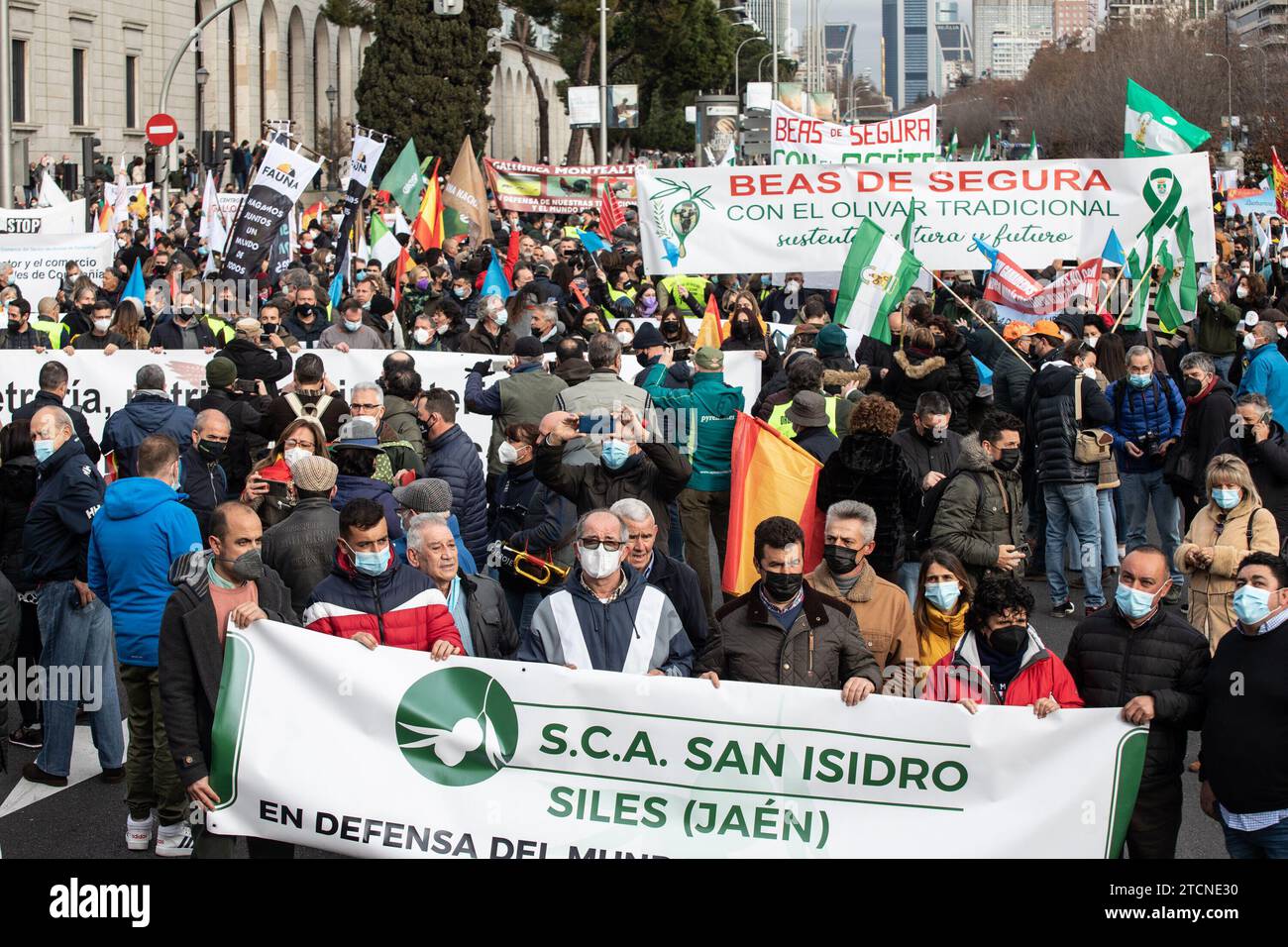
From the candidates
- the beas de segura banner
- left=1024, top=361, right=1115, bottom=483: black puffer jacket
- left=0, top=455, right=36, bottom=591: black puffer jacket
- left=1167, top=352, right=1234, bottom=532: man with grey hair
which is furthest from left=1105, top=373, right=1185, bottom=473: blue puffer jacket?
left=0, top=455, right=36, bottom=591: black puffer jacket

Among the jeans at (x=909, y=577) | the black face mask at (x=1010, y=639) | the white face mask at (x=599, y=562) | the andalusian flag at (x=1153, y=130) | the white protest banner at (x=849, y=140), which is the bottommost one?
the jeans at (x=909, y=577)

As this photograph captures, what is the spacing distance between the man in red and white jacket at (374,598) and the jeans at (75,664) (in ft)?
7.87

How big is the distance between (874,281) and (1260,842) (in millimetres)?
7653

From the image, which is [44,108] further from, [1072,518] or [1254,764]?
[1254,764]

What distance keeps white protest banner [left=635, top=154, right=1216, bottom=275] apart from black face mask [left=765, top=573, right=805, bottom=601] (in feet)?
29.3

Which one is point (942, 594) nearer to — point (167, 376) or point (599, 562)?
point (599, 562)

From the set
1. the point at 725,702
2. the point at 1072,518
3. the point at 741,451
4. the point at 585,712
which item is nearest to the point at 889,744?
the point at 725,702

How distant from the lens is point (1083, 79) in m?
85.2

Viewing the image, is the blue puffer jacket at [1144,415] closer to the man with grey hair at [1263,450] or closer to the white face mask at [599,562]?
the man with grey hair at [1263,450]

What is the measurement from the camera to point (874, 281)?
12.8 m

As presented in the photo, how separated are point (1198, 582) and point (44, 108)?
44.6 m

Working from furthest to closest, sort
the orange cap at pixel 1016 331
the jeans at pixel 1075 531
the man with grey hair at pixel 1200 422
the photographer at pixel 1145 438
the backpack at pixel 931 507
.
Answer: the orange cap at pixel 1016 331 < the photographer at pixel 1145 438 < the jeans at pixel 1075 531 < the man with grey hair at pixel 1200 422 < the backpack at pixel 931 507

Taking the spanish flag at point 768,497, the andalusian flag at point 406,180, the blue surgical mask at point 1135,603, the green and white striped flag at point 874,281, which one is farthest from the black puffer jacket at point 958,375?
the andalusian flag at point 406,180

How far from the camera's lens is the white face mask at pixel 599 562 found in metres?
6.23
